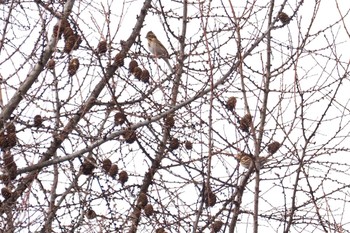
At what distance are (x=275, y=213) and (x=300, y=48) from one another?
1790 millimetres

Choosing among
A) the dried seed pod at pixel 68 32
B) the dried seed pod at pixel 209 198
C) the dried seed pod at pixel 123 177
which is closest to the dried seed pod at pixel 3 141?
the dried seed pod at pixel 68 32

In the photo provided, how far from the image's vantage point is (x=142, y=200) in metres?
5.92

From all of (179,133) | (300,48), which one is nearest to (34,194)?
(179,133)

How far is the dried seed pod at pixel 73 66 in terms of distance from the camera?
5.64 m

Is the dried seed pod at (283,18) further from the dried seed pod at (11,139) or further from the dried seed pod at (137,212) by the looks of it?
the dried seed pod at (11,139)

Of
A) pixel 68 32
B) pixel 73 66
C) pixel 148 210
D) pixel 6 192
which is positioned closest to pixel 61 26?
pixel 68 32

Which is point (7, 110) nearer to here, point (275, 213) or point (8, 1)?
point (8, 1)

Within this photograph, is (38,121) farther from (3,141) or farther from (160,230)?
(160,230)

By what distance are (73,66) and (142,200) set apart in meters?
1.21

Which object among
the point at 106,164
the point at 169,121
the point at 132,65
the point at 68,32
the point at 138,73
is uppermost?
the point at 132,65

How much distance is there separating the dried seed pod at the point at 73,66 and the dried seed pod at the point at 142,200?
3.77 ft

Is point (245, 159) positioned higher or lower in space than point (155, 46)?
lower

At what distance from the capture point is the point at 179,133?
641cm

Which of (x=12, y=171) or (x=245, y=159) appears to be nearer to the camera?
(x=245, y=159)
